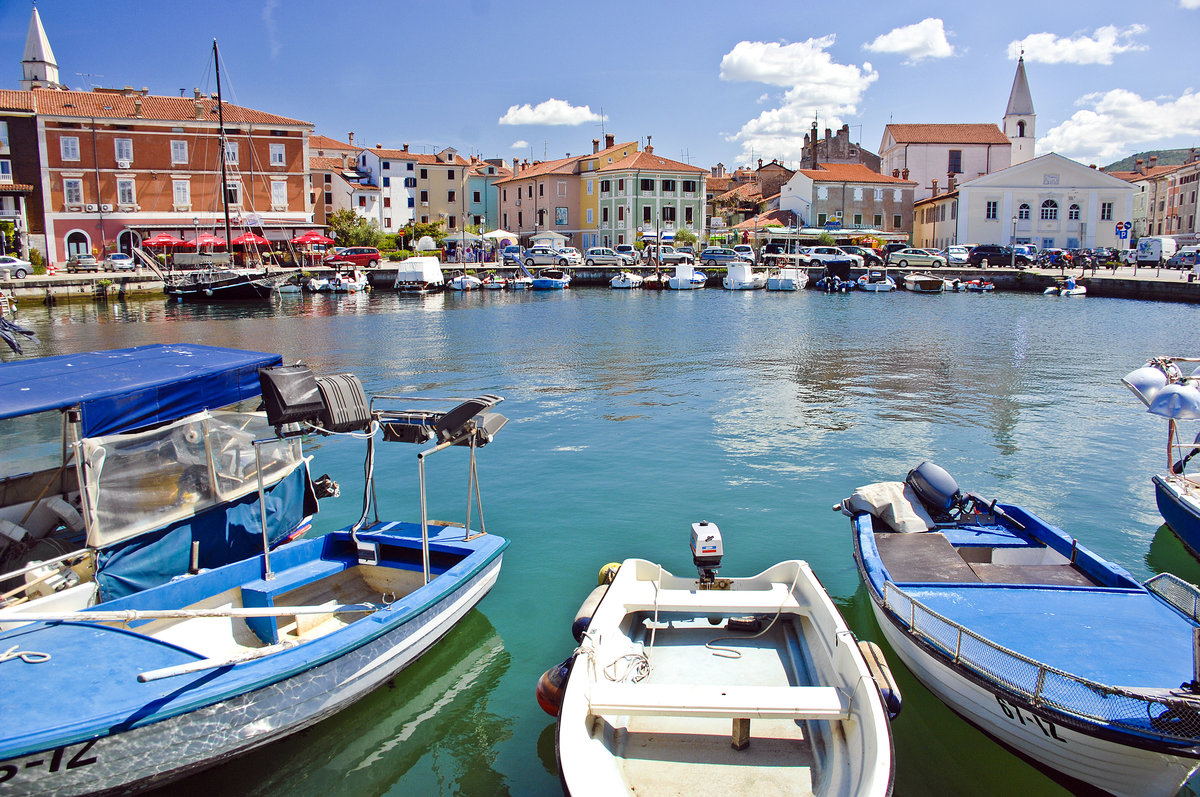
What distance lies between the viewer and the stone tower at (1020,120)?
8888 centimetres

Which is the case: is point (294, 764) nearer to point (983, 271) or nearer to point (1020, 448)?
point (1020, 448)

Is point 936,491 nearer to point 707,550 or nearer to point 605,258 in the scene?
point 707,550

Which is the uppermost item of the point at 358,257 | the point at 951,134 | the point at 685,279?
the point at 951,134

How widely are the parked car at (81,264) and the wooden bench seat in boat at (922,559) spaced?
63.5m

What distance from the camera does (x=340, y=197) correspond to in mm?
82188

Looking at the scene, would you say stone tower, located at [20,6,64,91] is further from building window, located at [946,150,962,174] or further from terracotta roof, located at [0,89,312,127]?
building window, located at [946,150,962,174]

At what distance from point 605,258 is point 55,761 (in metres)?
69.7

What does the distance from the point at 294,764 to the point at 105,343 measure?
3278cm

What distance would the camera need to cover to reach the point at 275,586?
814 cm

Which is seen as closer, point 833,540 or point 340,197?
point 833,540

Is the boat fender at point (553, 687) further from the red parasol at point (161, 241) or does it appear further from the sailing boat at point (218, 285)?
the red parasol at point (161, 241)

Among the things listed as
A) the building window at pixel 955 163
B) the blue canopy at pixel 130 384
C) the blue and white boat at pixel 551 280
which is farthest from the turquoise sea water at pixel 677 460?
the building window at pixel 955 163

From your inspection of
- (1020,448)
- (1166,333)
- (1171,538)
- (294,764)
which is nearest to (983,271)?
(1166,333)

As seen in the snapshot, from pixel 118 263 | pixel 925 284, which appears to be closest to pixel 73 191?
pixel 118 263
